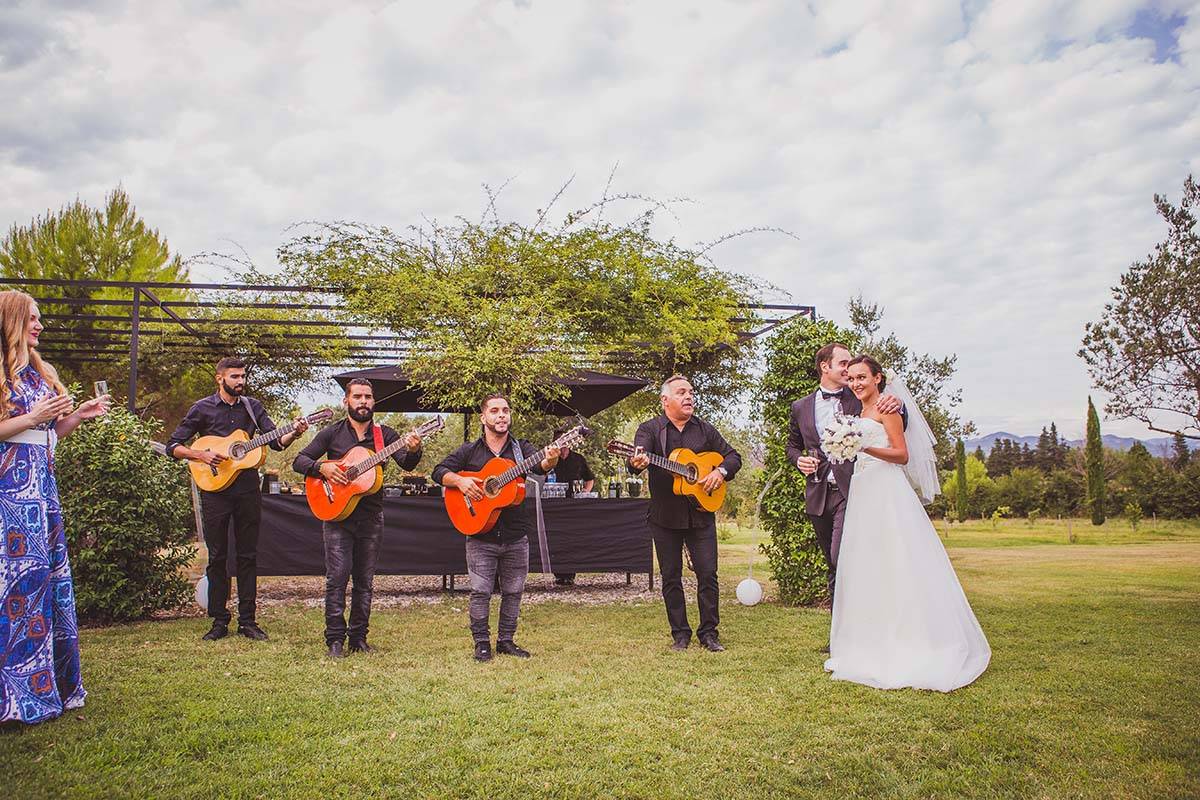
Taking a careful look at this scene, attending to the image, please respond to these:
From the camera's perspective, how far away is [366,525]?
237 inches

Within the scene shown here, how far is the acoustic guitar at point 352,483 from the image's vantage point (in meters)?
5.76

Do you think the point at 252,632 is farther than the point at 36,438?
Yes

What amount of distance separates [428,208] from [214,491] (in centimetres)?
512

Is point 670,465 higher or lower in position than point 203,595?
higher

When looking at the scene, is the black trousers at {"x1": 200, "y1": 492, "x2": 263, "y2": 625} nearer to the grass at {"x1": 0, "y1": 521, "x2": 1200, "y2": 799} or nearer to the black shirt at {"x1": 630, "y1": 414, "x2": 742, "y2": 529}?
the grass at {"x1": 0, "y1": 521, "x2": 1200, "y2": 799}

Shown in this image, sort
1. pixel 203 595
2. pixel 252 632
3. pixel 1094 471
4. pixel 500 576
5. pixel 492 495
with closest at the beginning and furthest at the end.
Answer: pixel 492 495 → pixel 500 576 → pixel 252 632 → pixel 203 595 → pixel 1094 471

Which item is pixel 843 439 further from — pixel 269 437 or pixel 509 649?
pixel 269 437

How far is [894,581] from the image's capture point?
486cm

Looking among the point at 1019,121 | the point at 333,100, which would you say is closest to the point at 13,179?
the point at 333,100

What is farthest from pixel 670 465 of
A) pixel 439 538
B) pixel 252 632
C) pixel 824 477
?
pixel 439 538

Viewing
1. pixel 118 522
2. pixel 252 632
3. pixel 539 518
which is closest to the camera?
pixel 252 632

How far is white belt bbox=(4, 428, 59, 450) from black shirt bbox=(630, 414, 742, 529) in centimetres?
383

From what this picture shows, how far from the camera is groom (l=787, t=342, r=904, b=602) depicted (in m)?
5.78

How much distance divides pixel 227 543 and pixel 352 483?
65.3 inches
